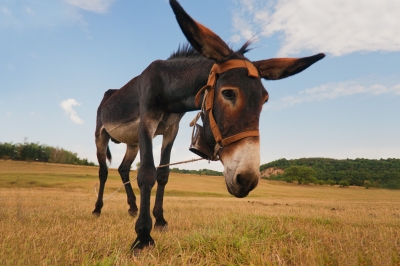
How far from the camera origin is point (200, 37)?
9.77ft

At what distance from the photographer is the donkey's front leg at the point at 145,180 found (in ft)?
10.9

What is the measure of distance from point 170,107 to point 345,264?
3.09 meters

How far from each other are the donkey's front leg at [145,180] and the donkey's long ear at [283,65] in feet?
6.37

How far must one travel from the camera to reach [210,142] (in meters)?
3.20

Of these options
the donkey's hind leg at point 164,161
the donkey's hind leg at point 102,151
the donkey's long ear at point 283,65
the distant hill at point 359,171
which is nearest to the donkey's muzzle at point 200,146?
the donkey's long ear at point 283,65

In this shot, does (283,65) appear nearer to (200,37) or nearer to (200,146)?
(200,37)

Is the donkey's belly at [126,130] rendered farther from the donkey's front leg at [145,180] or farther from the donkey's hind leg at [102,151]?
the donkey's hind leg at [102,151]

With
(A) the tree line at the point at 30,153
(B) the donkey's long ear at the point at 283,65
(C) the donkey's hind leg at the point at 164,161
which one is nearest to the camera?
(B) the donkey's long ear at the point at 283,65

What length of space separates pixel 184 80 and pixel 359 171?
276ft

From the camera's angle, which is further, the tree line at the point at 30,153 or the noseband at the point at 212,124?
the tree line at the point at 30,153

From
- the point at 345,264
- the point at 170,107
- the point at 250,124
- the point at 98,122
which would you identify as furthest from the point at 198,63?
the point at 98,122

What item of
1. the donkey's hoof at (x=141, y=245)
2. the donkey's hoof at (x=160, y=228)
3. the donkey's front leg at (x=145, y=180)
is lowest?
the donkey's hoof at (x=160, y=228)

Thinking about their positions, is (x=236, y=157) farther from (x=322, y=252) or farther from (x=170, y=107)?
(x=170, y=107)

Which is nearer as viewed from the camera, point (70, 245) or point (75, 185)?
point (70, 245)
